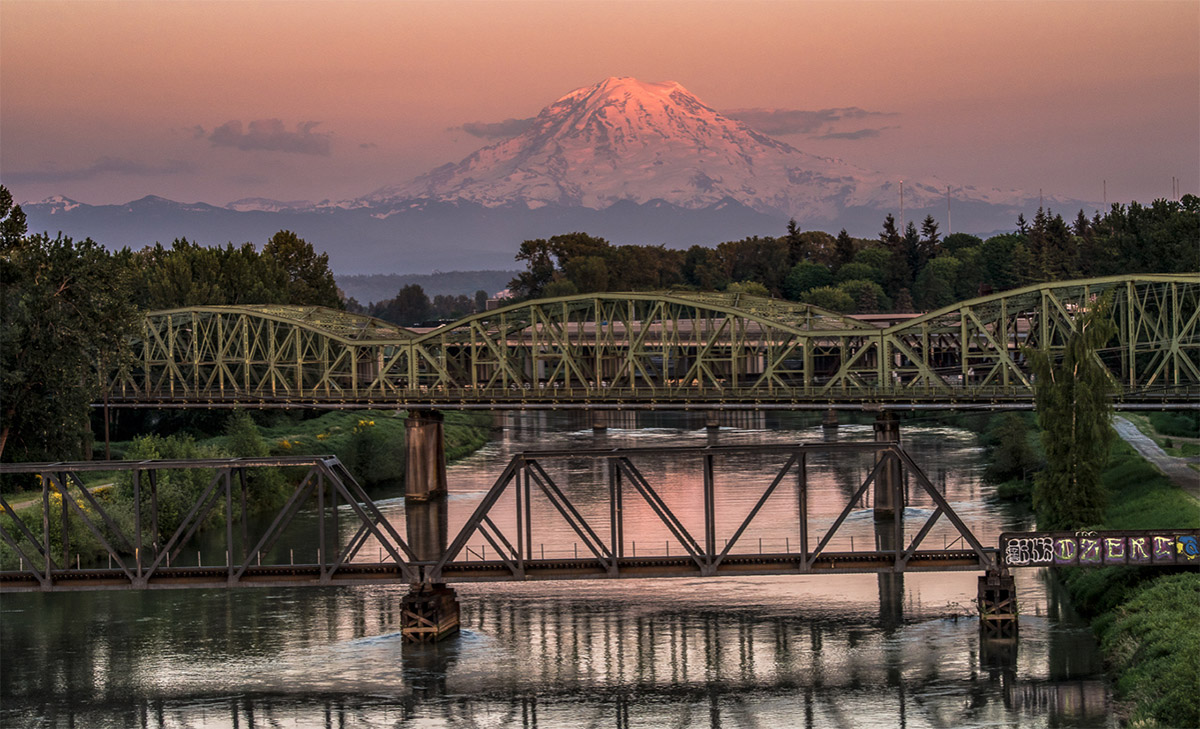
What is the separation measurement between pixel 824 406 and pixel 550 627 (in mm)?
43807

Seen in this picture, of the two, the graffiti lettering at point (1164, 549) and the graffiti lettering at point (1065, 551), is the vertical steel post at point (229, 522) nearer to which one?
the graffiti lettering at point (1065, 551)

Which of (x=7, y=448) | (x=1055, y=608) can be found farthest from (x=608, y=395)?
(x=1055, y=608)

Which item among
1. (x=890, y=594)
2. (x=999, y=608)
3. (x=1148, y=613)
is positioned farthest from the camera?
(x=890, y=594)

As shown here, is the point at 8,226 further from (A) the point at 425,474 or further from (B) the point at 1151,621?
(B) the point at 1151,621

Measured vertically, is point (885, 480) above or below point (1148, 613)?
above

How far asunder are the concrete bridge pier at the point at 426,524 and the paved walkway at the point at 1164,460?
39719 mm

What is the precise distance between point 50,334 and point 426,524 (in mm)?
28397

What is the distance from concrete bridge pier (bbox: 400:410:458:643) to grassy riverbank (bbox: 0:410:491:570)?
936 cm

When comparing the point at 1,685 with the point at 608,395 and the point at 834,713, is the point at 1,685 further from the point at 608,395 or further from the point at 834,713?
the point at 608,395

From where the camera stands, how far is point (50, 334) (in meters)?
94.5

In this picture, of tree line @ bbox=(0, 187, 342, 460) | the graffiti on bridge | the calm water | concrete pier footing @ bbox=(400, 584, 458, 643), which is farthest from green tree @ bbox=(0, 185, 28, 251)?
the graffiti on bridge

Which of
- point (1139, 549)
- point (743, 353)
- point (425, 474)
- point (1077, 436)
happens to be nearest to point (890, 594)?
point (1077, 436)

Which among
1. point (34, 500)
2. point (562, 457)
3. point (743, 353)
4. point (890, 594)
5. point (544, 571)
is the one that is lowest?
point (890, 594)

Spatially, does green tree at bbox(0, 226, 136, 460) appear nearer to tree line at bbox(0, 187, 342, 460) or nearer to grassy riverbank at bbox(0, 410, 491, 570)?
tree line at bbox(0, 187, 342, 460)
